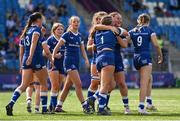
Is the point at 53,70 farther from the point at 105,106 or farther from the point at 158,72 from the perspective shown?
the point at 158,72

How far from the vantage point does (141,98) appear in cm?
1803

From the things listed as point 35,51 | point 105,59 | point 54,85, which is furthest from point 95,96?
point 35,51

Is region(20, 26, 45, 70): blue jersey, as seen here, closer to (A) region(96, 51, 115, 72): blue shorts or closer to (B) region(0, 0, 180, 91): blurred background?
(A) region(96, 51, 115, 72): blue shorts

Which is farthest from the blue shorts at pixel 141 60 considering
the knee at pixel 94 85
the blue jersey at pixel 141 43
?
the knee at pixel 94 85

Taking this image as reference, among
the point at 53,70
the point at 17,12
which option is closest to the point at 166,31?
the point at 17,12

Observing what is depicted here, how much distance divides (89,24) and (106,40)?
84.3 ft

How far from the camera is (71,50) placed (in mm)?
18703

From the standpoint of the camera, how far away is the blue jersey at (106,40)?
1745cm

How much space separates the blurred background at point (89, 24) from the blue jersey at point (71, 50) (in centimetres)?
1643

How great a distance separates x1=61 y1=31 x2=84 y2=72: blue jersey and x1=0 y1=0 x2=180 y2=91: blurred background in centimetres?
1643

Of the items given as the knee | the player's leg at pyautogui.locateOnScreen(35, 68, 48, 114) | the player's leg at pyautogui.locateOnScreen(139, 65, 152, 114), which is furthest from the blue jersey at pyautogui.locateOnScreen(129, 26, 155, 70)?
the player's leg at pyautogui.locateOnScreen(35, 68, 48, 114)

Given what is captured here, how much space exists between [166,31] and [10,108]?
2819 centimetres

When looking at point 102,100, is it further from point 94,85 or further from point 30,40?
point 30,40

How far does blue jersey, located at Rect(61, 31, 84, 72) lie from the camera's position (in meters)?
18.5
